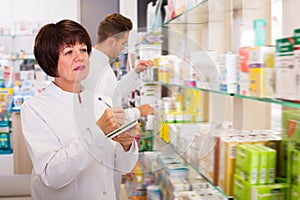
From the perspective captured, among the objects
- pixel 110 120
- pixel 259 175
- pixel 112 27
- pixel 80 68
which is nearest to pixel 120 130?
pixel 110 120

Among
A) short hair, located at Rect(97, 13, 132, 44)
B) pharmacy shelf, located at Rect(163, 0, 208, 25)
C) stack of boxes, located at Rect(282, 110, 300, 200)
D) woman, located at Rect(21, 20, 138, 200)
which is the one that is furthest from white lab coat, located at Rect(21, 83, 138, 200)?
pharmacy shelf, located at Rect(163, 0, 208, 25)

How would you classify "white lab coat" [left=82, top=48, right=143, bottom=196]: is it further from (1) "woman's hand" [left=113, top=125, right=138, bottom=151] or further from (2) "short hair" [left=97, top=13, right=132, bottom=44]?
(2) "short hair" [left=97, top=13, right=132, bottom=44]

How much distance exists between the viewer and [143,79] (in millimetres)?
1733

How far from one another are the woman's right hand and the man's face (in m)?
0.19

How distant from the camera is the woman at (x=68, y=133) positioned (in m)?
1.48

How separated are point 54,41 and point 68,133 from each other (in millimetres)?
400

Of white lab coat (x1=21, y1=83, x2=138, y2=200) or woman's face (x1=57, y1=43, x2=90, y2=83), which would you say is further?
woman's face (x1=57, y1=43, x2=90, y2=83)

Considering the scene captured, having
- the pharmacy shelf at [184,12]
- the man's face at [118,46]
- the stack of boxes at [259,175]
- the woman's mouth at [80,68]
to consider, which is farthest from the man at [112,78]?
the pharmacy shelf at [184,12]

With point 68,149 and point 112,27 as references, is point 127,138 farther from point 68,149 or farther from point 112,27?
point 112,27

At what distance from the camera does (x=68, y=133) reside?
5.77ft

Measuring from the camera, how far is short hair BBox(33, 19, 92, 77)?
179 centimetres

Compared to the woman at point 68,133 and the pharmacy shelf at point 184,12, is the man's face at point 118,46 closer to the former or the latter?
the woman at point 68,133

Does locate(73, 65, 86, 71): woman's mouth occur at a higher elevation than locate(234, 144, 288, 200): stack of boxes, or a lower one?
higher

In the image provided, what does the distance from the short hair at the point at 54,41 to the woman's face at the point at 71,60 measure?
23 mm
